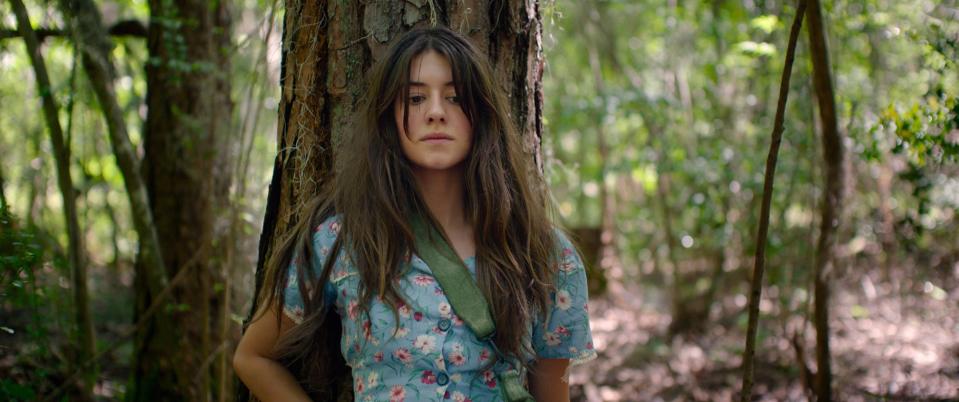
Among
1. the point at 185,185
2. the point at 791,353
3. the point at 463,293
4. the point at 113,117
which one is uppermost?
the point at 113,117

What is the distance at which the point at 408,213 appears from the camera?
1.98 metres

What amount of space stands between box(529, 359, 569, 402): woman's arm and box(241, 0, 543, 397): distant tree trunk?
62 cm

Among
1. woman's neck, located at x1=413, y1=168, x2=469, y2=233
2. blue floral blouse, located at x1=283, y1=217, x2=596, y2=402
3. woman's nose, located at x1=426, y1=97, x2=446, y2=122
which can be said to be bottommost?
blue floral blouse, located at x1=283, y1=217, x2=596, y2=402

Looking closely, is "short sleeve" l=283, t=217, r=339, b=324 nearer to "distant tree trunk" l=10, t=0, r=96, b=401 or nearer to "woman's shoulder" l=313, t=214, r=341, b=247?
→ "woman's shoulder" l=313, t=214, r=341, b=247

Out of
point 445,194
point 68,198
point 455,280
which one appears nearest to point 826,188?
point 445,194

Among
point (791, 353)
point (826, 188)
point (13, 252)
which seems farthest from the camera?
point (791, 353)

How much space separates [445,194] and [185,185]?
10.9ft

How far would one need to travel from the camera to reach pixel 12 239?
2502mm

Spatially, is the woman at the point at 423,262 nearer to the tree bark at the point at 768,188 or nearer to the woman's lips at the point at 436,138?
the woman's lips at the point at 436,138

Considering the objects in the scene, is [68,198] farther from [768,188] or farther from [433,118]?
[768,188]

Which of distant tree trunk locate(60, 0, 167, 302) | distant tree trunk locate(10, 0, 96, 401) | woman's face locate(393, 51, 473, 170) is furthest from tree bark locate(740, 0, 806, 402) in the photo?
distant tree trunk locate(60, 0, 167, 302)

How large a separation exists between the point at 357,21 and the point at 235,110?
10.8ft

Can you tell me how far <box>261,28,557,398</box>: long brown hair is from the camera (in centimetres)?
190

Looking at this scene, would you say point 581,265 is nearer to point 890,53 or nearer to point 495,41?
point 495,41
